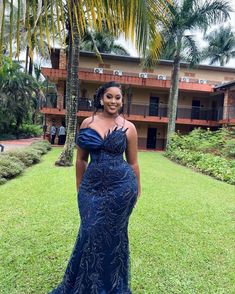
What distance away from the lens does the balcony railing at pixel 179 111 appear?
2191 centimetres

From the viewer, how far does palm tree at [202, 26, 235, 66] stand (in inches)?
1299

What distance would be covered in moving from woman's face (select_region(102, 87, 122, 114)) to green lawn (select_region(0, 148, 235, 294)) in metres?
1.97

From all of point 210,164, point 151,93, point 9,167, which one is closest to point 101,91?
point 9,167

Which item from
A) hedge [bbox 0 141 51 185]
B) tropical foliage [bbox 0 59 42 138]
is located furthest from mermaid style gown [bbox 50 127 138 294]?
tropical foliage [bbox 0 59 42 138]

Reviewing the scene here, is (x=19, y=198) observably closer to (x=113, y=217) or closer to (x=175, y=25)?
(x=113, y=217)

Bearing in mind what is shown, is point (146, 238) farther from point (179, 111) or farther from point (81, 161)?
point (179, 111)

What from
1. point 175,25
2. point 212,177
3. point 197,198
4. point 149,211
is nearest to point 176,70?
point 175,25

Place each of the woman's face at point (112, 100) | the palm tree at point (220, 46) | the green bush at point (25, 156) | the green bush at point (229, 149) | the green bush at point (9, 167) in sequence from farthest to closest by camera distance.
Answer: the palm tree at point (220, 46), the green bush at point (229, 149), the green bush at point (25, 156), the green bush at point (9, 167), the woman's face at point (112, 100)

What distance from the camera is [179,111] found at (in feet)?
78.9

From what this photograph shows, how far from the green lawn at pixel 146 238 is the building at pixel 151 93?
1468 cm

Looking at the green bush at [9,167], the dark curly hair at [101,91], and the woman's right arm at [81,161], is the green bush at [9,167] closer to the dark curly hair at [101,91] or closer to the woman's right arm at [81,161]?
the woman's right arm at [81,161]

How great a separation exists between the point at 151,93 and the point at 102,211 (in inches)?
924

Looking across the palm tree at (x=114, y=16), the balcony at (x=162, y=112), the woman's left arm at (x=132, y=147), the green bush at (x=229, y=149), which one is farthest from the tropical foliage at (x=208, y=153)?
the palm tree at (x=114, y=16)

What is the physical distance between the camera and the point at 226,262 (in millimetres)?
3881
